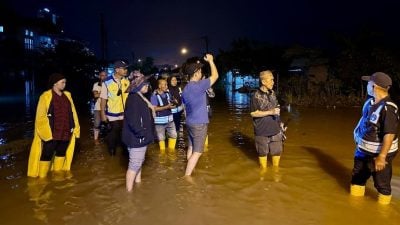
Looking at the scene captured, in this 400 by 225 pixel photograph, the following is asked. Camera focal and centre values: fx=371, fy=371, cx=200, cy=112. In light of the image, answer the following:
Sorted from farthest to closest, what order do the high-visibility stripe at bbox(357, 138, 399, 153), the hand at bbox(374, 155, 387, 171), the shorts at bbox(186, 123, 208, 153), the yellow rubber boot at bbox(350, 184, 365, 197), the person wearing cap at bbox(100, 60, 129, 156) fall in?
the person wearing cap at bbox(100, 60, 129, 156), the shorts at bbox(186, 123, 208, 153), the yellow rubber boot at bbox(350, 184, 365, 197), the high-visibility stripe at bbox(357, 138, 399, 153), the hand at bbox(374, 155, 387, 171)

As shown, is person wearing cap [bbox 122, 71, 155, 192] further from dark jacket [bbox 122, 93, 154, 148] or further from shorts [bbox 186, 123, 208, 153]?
shorts [bbox 186, 123, 208, 153]

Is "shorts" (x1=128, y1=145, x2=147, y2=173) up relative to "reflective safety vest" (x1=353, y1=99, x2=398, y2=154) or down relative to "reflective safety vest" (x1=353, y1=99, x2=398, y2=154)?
down

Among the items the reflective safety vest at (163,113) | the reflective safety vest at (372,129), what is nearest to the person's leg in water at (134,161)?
the reflective safety vest at (163,113)

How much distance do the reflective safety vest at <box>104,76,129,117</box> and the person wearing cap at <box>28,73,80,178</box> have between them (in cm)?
98

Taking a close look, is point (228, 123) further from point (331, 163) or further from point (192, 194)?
point (192, 194)

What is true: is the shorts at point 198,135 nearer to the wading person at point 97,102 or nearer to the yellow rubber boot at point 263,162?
the yellow rubber boot at point 263,162

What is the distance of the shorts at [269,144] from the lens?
6.80m

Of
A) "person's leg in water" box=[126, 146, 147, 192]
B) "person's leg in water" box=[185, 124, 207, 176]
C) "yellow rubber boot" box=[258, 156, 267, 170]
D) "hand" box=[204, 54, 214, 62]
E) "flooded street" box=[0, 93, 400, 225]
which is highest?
"hand" box=[204, 54, 214, 62]

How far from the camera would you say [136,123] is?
17.7 feet

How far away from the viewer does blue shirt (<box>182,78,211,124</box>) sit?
5.87m

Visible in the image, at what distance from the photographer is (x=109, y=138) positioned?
811cm

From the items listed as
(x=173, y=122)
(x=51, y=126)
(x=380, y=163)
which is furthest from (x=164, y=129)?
(x=380, y=163)

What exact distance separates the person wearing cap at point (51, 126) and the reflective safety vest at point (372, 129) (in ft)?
15.8

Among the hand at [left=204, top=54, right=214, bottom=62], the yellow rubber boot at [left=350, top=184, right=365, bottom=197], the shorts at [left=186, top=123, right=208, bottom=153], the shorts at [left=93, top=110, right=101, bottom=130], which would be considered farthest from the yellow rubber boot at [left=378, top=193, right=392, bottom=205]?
the shorts at [left=93, top=110, right=101, bottom=130]
